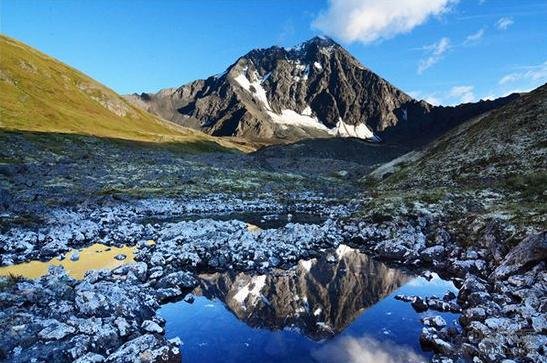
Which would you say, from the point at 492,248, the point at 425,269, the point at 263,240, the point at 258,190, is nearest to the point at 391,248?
the point at 425,269

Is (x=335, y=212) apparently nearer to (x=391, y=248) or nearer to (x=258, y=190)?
(x=391, y=248)

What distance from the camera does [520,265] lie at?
21.5 metres

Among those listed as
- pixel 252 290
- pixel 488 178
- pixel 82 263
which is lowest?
pixel 82 263

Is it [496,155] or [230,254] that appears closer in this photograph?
[230,254]

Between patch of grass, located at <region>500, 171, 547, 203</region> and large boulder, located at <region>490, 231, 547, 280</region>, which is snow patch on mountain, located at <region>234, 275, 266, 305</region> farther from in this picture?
patch of grass, located at <region>500, 171, 547, 203</region>

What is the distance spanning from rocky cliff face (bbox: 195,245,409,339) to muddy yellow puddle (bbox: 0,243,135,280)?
7.03 m

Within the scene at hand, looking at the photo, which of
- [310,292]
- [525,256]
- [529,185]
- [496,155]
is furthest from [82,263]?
[496,155]

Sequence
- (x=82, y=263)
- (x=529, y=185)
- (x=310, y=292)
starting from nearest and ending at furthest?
1. (x=310, y=292)
2. (x=82, y=263)
3. (x=529, y=185)

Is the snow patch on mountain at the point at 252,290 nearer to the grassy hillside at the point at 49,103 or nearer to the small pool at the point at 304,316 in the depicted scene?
the small pool at the point at 304,316

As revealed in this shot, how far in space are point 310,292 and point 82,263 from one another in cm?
1503

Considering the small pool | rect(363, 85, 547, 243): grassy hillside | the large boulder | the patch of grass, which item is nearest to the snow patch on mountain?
the small pool

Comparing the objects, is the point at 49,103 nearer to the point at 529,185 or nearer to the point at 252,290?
the point at 529,185

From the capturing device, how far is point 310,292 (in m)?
22.8

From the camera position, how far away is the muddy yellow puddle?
25125mm
